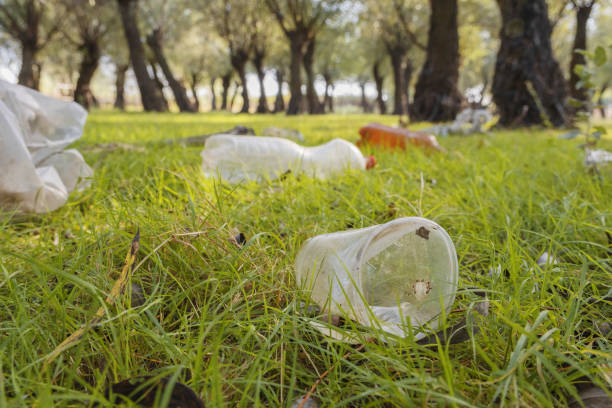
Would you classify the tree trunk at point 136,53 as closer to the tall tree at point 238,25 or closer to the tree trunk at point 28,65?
the tree trunk at point 28,65

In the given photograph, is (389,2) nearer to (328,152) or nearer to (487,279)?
(328,152)

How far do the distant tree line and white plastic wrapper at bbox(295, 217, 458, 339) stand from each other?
1.53 m

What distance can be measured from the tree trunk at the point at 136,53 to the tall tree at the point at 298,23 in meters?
6.36

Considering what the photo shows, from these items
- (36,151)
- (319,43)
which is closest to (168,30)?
(319,43)

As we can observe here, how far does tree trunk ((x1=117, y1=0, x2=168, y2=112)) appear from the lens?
1455 centimetres

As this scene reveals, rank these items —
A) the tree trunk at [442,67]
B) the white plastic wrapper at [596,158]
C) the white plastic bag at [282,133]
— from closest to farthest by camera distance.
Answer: the white plastic wrapper at [596,158]
the white plastic bag at [282,133]
the tree trunk at [442,67]

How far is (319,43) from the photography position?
30.1m

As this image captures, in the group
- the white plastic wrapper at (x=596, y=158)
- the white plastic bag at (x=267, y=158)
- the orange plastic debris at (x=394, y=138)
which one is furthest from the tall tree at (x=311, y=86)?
the white plastic wrapper at (x=596, y=158)

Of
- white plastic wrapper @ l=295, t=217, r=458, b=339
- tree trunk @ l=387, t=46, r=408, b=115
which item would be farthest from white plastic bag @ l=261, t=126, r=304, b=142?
tree trunk @ l=387, t=46, r=408, b=115

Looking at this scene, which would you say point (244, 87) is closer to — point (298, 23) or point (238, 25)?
point (238, 25)

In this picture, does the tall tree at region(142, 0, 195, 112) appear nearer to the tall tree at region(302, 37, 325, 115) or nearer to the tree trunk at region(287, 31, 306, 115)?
the tree trunk at region(287, 31, 306, 115)

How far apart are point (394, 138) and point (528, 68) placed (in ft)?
15.8

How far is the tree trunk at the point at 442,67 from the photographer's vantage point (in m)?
7.76

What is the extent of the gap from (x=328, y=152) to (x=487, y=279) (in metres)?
1.63
